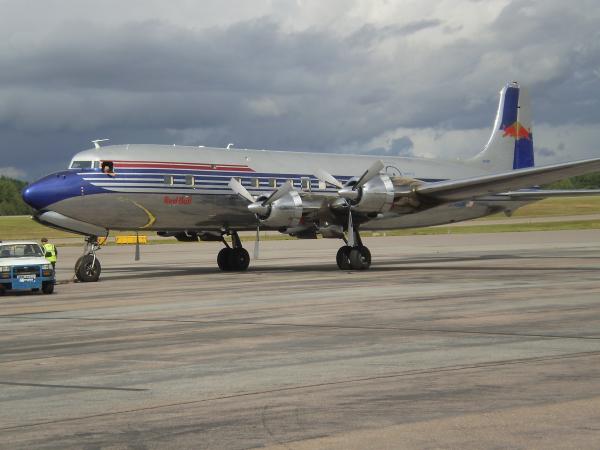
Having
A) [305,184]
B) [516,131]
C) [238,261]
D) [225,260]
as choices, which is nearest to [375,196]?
[305,184]

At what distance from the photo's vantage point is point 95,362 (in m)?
12.3

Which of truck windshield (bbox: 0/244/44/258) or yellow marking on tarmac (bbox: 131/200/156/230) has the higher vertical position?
yellow marking on tarmac (bbox: 131/200/156/230)

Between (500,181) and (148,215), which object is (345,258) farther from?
(148,215)

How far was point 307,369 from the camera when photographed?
1132cm

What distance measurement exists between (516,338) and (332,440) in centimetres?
691

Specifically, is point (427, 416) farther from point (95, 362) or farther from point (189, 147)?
point (189, 147)

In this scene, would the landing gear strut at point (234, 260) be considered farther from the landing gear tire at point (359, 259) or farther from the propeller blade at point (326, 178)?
the landing gear tire at point (359, 259)

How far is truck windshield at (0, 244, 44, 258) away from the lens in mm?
26453

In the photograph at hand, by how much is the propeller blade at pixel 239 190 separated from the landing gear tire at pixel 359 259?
4.08m

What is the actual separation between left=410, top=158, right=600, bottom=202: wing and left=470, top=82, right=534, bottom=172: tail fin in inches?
317

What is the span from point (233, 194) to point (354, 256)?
4974 millimetres

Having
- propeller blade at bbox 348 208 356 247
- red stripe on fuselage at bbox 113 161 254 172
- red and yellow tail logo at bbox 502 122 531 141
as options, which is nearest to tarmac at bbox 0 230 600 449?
red stripe on fuselage at bbox 113 161 254 172

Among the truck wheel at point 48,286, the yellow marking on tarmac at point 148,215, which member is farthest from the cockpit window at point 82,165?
the truck wheel at point 48,286

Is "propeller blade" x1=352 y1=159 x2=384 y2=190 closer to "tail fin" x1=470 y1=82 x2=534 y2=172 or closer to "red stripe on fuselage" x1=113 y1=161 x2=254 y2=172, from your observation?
"red stripe on fuselage" x1=113 y1=161 x2=254 y2=172
